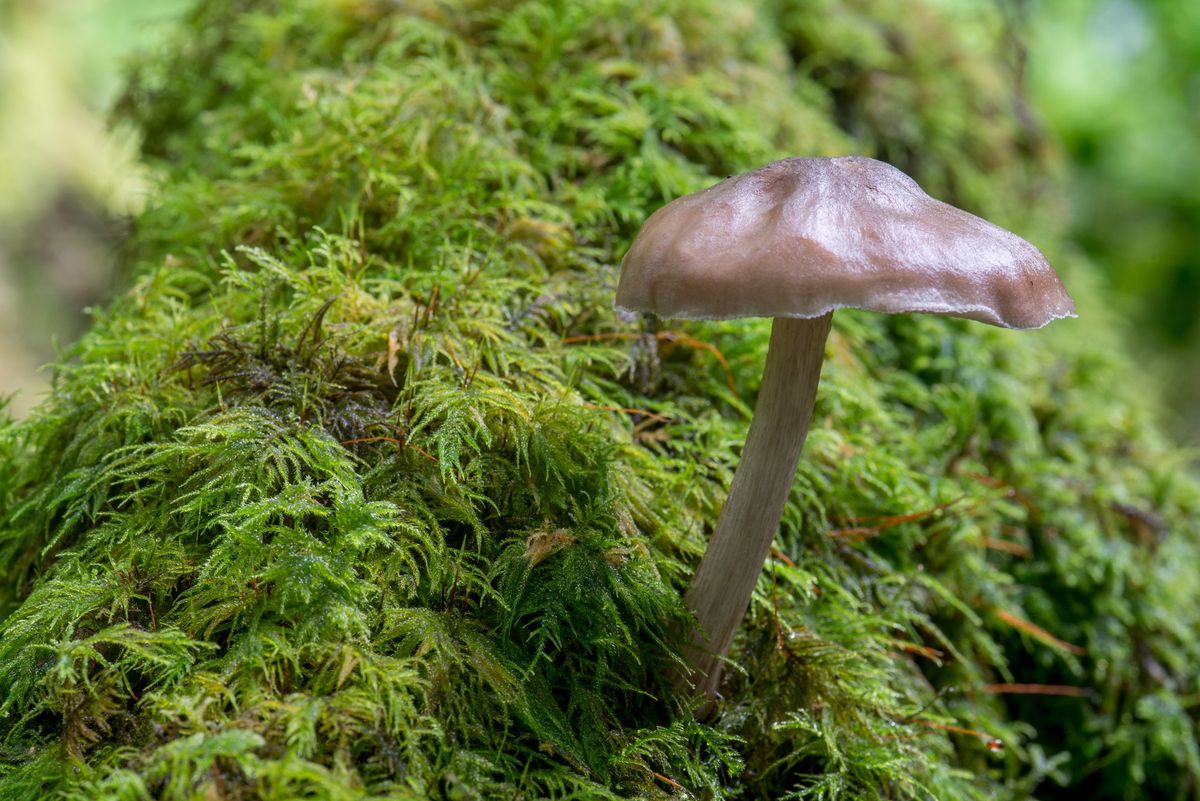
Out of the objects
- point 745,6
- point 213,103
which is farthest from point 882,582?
point 213,103

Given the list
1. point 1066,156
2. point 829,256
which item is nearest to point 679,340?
point 829,256

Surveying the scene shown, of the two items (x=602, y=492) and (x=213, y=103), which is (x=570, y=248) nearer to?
(x=602, y=492)

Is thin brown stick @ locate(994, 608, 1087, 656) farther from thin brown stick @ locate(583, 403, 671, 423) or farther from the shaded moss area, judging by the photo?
thin brown stick @ locate(583, 403, 671, 423)

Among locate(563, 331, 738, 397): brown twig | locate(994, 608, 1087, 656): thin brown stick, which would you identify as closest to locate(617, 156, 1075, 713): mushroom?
locate(563, 331, 738, 397): brown twig

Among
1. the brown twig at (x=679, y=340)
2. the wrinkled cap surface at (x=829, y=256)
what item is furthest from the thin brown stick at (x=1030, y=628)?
the wrinkled cap surface at (x=829, y=256)

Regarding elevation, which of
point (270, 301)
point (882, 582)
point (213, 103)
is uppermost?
point (213, 103)
